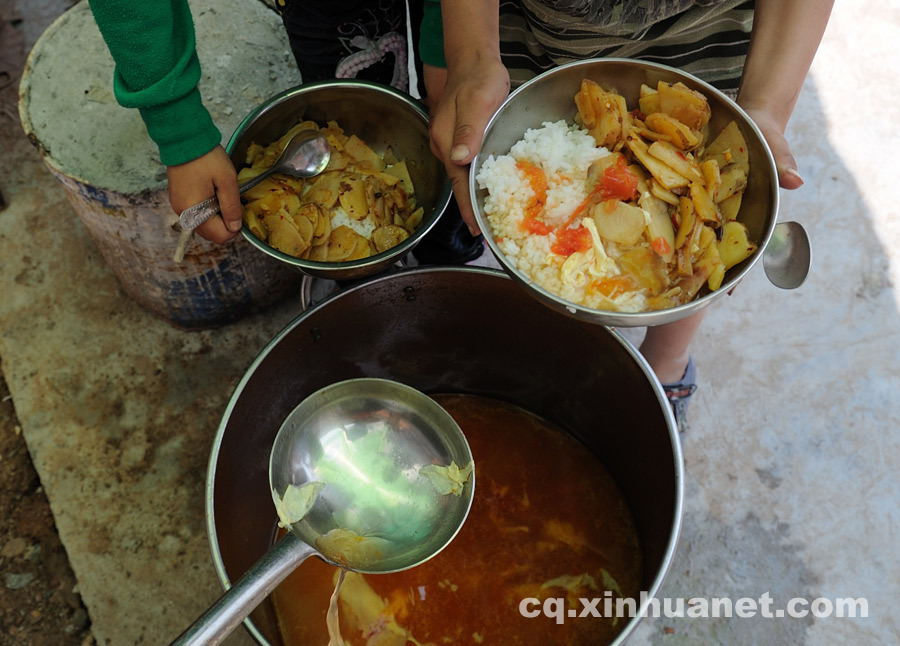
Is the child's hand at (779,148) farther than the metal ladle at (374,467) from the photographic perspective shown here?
No

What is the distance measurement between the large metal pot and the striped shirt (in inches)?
18.4

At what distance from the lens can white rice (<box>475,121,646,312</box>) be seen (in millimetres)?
1137

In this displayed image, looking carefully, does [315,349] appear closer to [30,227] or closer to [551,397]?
[551,397]

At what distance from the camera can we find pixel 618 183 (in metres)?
1.14

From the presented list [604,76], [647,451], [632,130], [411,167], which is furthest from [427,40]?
[647,451]

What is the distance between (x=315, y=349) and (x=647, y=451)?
69 cm

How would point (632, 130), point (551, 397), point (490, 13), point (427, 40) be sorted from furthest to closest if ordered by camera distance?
1. point (551, 397)
2. point (427, 40)
3. point (490, 13)
4. point (632, 130)

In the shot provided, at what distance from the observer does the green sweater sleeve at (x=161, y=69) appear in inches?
46.6

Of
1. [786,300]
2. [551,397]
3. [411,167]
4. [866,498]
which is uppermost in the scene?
[411,167]

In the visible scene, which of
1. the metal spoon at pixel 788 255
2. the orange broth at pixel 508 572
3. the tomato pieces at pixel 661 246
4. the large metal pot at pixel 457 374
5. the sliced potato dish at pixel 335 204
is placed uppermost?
the tomato pieces at pixel 661 246

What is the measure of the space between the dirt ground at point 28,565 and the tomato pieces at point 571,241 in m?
1.47

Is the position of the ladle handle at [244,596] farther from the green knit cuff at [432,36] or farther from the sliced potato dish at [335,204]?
the green knit cuff at [432,36]

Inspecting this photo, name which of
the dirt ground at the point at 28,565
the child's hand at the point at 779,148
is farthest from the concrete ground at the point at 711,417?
the child's hand at the point at 779,148

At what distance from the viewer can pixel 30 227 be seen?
229 centimetres
